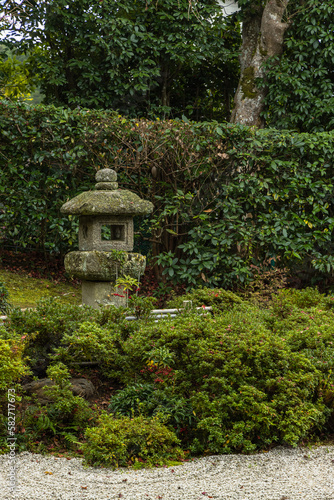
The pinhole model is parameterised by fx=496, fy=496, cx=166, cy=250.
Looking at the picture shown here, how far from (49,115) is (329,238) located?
453cm

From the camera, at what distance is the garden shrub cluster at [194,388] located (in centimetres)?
321

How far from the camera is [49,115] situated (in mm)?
7152

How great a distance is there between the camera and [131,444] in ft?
10.4

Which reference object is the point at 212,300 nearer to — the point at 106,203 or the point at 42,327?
the point at 106,203

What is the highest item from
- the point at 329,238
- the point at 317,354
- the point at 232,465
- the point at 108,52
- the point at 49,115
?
the point at 108,52

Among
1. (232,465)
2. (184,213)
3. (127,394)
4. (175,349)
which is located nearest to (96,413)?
(127,394)

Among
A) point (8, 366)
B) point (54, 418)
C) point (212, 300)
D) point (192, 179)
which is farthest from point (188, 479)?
point (192, 179)

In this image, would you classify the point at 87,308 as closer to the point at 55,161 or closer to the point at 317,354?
the point at 317,354

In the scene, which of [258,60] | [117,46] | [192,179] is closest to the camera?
[192,179]

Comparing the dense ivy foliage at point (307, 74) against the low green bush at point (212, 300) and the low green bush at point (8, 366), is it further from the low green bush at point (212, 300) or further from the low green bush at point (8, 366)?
the low green bush at point (8, 366)

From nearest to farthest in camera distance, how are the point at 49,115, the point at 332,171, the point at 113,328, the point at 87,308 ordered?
the point at 113,328, the point at 87,308, the point at 49,115, the point at 332,171

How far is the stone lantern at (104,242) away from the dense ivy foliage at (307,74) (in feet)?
14.4

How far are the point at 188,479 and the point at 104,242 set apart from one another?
3.33m

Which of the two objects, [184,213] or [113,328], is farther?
[184,213]
